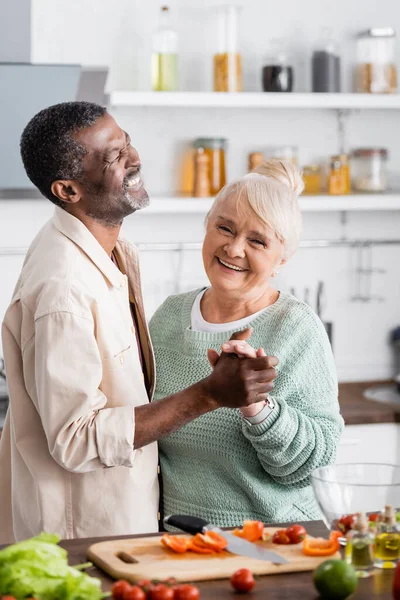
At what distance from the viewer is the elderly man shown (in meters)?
1.68

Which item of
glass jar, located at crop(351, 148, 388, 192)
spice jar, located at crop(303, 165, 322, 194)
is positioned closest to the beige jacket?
spice jar, located at crop(303, 165, 322, 194)

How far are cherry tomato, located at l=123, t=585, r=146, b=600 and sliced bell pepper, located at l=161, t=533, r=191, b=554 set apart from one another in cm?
22

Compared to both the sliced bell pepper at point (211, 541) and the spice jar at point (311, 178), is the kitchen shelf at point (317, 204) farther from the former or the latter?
the sliced bell pepper at point (211, 541)

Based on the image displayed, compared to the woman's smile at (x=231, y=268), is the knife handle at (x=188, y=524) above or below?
below

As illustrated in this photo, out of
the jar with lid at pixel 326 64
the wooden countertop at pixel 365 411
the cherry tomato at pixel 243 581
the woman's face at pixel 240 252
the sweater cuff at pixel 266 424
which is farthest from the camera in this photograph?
the jar with lid at pixel 326 64

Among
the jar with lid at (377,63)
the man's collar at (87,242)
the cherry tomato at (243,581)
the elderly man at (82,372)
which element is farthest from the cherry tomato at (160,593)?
the jar with lid at (377,63)

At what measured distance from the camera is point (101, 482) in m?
1.80

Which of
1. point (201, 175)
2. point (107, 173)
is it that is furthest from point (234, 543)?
point (201, 175)

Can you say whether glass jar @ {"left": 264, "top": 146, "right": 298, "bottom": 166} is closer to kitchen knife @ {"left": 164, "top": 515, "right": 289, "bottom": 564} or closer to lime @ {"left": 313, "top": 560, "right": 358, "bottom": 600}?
kitchen knife @ {"left": 164, "top": 515, "right": 289, "bottom": 564}

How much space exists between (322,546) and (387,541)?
0.37 feet

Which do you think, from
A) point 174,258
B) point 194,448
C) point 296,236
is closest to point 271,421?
point 194,448

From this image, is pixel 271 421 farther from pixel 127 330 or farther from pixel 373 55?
pixel 373 55

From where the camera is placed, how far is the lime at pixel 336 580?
1.28 metres

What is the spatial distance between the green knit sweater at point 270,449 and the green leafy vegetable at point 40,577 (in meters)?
0.64
